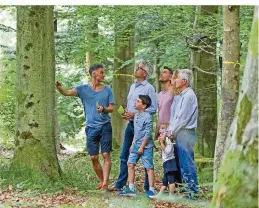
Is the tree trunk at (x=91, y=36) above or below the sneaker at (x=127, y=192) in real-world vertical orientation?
above

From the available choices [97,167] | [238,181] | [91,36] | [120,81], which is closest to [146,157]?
[97,167]

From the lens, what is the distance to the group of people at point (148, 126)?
195 inches

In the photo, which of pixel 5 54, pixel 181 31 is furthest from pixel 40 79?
pixel 5 54

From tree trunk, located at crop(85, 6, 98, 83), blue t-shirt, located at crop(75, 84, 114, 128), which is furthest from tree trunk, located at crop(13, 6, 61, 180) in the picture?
tree trunk, located at crop(85, 6, 98, 83)

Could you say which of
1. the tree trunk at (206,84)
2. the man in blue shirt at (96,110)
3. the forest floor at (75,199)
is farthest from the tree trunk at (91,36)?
the forest floor at (75,199)

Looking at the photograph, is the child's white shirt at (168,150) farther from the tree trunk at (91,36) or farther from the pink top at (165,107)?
the tree trunk at (91,36)

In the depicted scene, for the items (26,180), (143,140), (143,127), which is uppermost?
(143,127)

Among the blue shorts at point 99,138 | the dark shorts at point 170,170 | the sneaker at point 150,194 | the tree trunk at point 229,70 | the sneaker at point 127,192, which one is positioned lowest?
the sneaker at point 127,192

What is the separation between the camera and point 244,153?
9.58 feet

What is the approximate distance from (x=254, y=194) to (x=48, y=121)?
9.19 feet

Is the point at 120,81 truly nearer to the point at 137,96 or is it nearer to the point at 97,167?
the point at 97,167

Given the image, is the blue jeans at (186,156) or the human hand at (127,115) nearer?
the blue jeans at (186,156)

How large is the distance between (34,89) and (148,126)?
1.09 meters

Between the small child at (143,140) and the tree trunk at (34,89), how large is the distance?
73cm
